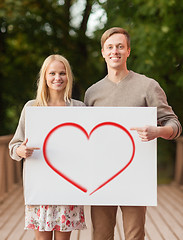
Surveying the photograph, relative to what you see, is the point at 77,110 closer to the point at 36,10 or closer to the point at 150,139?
the point at 150,139

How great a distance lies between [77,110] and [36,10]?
5993 millimetres

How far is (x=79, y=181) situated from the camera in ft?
7.29

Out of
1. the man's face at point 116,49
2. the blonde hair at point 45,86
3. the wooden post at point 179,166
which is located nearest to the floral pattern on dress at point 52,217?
the blonde hair at point 45,86

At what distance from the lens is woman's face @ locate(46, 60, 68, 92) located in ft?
7.59

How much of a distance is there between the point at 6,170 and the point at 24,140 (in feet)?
12.7

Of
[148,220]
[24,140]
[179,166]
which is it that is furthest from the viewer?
[179,166]

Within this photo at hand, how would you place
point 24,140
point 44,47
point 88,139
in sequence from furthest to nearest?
point 44,47, point 24,140, point 88,139

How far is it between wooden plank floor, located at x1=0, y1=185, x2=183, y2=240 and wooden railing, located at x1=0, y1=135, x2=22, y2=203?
13 centimetres

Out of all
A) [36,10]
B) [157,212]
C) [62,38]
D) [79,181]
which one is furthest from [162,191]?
[79,181]

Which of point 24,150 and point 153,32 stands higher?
point 153,32

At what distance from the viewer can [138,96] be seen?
2297 mm

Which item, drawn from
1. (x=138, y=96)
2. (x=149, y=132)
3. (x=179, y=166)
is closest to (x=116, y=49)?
(x=138, y=96)

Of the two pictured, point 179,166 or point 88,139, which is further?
point 179,166

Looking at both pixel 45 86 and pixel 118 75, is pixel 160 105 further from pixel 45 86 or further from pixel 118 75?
pixel 45 86
